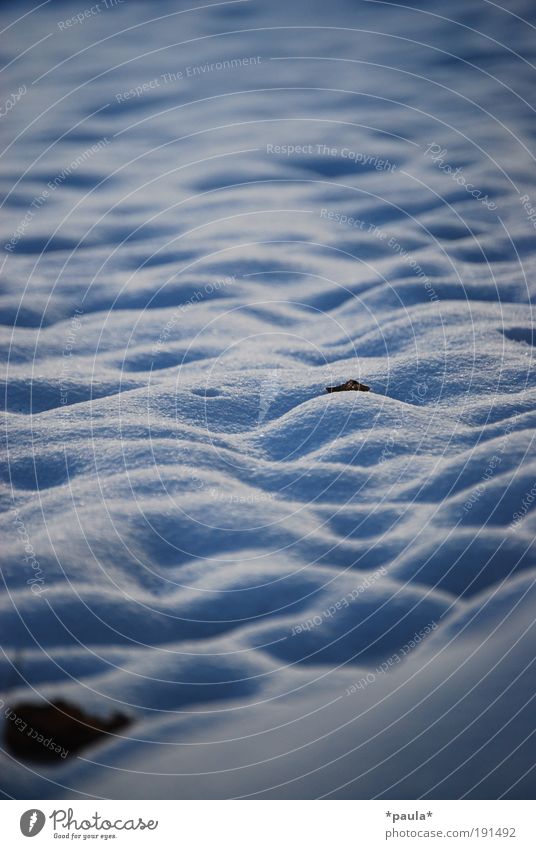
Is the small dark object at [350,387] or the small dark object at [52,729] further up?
the small dark object at [350,387]

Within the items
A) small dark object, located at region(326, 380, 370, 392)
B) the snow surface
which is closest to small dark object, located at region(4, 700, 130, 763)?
the snow surface

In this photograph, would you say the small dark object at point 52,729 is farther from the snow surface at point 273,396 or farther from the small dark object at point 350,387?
the small dark object at point 350,387

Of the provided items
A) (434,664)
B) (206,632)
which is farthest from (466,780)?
(206,632)

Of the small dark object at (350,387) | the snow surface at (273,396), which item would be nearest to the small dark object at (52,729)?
the snow surface at (273,396)

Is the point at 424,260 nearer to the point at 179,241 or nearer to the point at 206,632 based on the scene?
the point at 179,241
